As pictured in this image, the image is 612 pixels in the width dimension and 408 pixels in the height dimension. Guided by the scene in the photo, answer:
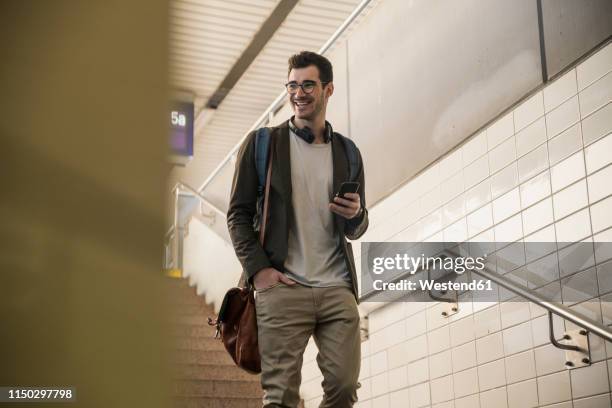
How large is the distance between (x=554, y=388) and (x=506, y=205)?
100cm

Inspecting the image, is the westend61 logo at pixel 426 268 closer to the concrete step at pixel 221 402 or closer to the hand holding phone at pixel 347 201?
the concrete step at pixel 221 402

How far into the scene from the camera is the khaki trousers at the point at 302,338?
91.6 inches

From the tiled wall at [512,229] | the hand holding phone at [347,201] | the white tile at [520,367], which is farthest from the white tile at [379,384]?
the hand holding phone at [347,201]

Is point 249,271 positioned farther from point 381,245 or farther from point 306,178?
point 381,245

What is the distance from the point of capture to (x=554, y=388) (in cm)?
349

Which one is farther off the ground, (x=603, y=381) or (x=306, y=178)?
(x=306, y=178)

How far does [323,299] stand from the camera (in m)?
2.42

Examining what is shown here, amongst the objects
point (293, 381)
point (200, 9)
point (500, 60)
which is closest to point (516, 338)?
point (500, 60)

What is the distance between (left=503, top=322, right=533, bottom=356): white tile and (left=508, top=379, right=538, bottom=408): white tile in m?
0.17

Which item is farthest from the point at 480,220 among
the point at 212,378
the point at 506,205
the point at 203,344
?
the point at 203,344

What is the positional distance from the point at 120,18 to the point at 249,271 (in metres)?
1.71

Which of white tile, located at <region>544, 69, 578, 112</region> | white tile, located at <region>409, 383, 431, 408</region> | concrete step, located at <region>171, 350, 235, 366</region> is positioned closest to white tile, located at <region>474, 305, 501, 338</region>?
white tile, located at <region>409, 383, 431, 408</region>

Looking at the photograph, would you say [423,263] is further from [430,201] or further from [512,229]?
[512,229]

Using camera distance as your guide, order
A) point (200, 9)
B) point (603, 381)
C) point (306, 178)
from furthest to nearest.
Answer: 1. point (200, 9)
2. point (603, 381)
3. point (306, 178)
